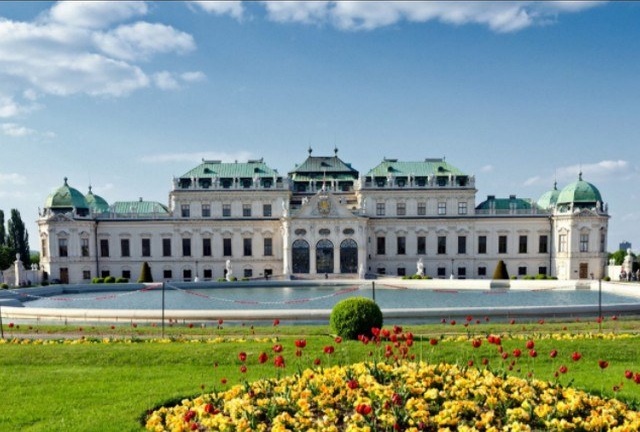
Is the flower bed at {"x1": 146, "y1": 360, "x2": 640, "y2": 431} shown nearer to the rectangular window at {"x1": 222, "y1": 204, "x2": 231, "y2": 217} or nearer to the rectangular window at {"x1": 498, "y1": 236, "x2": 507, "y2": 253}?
the rectangular window at {"x1": 222, "y1": 204, "x2": 231, "y2": 217}

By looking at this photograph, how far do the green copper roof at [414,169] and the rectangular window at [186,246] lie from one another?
67.9 ft

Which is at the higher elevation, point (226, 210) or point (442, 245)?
point (226, 210)

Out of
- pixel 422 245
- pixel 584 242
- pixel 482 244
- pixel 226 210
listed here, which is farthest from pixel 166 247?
pixel 584 242

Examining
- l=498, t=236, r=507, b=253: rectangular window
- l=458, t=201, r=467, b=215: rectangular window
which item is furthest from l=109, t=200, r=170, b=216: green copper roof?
l=498, t=236, r=507, b=253: rectangular window

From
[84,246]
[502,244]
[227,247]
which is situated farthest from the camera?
[227,247]

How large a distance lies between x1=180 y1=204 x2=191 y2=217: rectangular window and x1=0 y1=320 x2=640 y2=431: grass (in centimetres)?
3713

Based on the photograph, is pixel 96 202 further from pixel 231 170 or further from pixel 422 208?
pixel 422 208

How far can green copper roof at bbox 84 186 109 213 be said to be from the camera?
5769 cm

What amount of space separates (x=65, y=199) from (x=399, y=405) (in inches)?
2113

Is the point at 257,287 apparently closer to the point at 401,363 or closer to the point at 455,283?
the point at 455,283

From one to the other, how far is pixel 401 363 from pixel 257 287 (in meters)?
36.8

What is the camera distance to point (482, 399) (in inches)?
298

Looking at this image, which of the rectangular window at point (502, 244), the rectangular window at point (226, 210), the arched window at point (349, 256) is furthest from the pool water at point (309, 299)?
the rectangular window at point (502, 244)

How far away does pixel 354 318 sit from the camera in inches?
576
